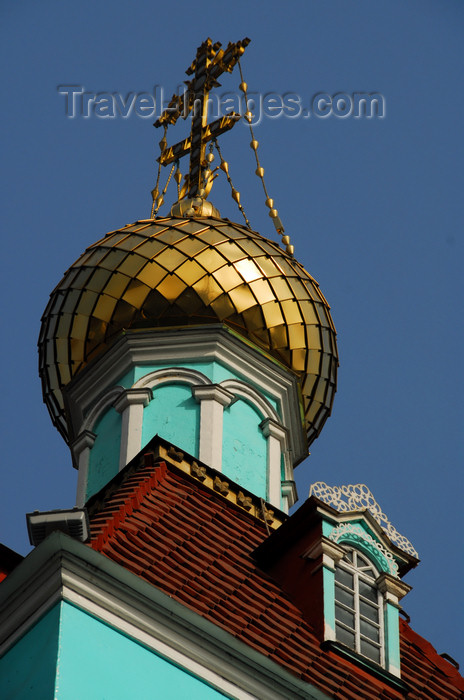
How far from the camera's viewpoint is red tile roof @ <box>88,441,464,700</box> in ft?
38.9

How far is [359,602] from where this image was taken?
12867 mm

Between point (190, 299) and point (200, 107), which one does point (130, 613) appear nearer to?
point (190, 299)

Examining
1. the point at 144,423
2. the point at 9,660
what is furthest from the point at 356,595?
the point at 144,423

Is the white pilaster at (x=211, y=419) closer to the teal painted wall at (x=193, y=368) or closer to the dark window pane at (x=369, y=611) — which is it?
the teal painted wall at (x=193, y=368)

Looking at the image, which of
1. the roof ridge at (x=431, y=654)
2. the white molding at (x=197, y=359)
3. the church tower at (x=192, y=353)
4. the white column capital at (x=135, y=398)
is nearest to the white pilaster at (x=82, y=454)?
the church tower at (x=192, y=353)

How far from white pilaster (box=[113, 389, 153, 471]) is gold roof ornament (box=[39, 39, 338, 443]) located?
873 millimetres

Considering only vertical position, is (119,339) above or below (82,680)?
above

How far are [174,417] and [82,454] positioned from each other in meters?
1.23

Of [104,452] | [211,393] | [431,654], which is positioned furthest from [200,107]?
[431,654]

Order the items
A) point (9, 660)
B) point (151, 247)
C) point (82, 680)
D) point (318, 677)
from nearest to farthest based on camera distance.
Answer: point (82, 680)
point (9, 660)
point (318, 677)
point (151, 247)

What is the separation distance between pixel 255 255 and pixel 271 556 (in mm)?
5717

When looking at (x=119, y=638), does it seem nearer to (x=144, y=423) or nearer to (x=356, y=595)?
(x=356, y=595)

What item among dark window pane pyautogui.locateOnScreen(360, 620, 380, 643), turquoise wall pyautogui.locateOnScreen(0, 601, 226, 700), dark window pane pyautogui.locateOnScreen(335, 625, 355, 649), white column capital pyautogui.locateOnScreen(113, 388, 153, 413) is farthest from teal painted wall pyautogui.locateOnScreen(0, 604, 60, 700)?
white column capital pyautogui.locateOnScreen(113, 388, 153, 413)

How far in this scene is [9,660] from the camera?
419 inches
